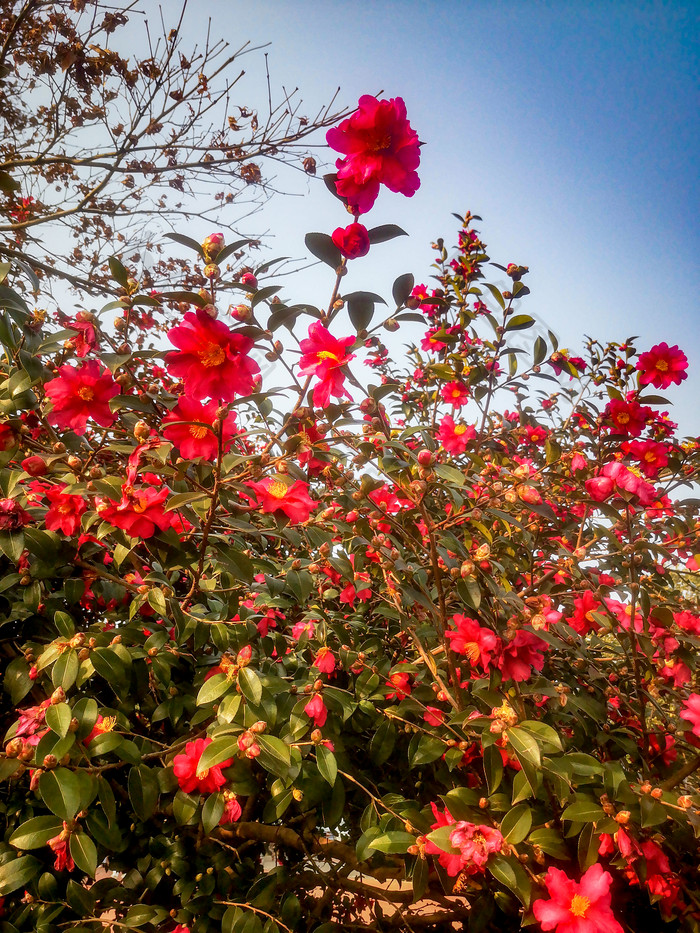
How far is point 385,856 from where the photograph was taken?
3.70 ft

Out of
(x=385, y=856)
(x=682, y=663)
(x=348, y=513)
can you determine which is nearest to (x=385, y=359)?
(x=348, y=513)

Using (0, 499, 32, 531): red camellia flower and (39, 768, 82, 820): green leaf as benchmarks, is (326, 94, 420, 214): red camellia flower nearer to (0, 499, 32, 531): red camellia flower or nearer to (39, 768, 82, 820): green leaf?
(0, 499, 32, 531): red camellia flower

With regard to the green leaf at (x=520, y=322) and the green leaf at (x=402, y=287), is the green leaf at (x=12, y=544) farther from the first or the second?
the green leaf at (x=520, y=322)

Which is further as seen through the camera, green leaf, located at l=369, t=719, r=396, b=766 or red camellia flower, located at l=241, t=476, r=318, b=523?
green leaf, located at l=369, t=719, r=396, b=766

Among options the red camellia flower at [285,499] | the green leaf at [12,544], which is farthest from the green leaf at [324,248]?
the green leaf at [12,544]

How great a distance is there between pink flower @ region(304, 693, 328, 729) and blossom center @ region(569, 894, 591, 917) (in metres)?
0.47

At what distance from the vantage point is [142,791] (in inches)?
38.5

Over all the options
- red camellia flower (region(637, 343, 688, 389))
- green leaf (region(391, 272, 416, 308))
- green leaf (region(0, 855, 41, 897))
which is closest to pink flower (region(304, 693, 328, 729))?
green leaf (region(0, 855, 41, 897))

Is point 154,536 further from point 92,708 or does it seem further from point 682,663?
point 682,663

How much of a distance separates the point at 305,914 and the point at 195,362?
140 centimetres

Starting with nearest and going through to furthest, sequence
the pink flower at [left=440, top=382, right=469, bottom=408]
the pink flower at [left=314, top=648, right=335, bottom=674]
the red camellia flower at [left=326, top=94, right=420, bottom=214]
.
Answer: the red camellia flower at [left=326, top=94, right=420, bottom=214] → the pink flower at [left=314, top=648, right=335, bottom=674] → the pink flower at [left=440, top=382, right=469, bottom=408]

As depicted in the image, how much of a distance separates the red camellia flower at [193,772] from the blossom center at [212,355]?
68cm

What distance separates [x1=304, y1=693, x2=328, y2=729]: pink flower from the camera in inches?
38.6

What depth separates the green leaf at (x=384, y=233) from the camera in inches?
32.0
